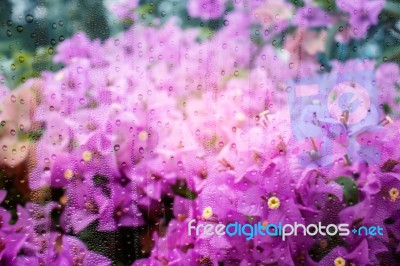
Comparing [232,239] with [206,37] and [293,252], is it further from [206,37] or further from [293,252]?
[206,37]

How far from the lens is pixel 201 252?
1.84 m

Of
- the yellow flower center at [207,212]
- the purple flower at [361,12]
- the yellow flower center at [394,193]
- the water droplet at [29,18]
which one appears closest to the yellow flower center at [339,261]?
the yellow flower center at [394,193]

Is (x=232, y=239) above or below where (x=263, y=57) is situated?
below

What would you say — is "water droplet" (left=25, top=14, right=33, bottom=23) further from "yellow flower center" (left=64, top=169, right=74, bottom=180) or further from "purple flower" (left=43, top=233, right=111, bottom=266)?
"purple flower" (left=43, top=233, right=111, bottom=266)

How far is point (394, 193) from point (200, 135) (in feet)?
2.24

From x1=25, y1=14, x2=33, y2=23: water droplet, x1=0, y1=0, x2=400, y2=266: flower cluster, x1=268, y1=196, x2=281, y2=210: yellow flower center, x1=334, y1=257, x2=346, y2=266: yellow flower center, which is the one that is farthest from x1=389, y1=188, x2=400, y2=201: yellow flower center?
x1=25, y1=14, x2=33, y2=23: water droplet

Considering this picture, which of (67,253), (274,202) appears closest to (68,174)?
(67,253)

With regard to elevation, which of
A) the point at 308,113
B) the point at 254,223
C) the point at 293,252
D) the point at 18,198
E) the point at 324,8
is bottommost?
the point at 293,252

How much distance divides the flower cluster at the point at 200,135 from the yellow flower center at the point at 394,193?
59 millimetres

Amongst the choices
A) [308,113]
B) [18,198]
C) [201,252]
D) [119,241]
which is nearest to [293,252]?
[201,252]

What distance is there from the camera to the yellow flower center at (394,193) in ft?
6.10

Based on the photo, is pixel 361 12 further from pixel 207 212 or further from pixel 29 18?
pixel 29 18

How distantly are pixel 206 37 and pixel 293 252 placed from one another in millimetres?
774

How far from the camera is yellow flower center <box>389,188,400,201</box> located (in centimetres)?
186
